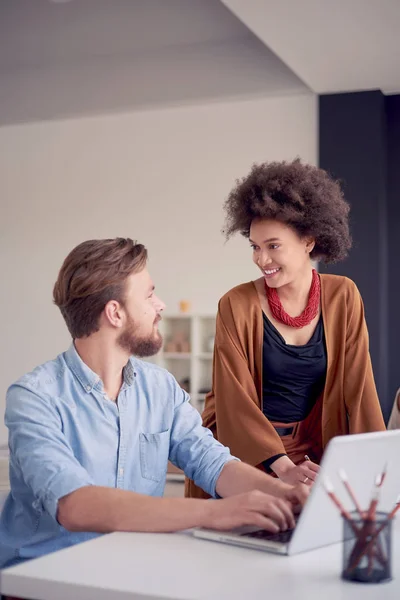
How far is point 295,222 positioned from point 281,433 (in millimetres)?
696

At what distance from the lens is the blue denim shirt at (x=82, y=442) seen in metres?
1.58

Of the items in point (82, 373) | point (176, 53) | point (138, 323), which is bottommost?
point (82, 373)

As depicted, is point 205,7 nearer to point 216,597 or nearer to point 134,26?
point 134,26

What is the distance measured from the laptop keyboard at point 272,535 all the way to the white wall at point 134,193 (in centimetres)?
538

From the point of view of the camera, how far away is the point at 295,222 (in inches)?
107

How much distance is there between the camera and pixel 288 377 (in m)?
2.59

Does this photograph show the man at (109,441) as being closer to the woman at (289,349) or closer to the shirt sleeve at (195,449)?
the shirt sleeve at (195,449)

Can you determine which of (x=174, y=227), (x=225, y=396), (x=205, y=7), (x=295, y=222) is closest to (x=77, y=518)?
(x=225, y=396)

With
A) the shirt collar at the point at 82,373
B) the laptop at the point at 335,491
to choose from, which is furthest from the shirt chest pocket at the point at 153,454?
the laptop at the point at 335,491

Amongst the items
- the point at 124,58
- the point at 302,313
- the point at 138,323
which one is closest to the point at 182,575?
the point at 138,323

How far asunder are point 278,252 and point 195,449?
94cm

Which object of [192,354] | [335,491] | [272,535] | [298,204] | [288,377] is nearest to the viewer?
[335,491]

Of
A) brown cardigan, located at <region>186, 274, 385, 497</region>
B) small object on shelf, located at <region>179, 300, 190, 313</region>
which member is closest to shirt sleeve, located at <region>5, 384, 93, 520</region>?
brown cardigan, located at <region>186, 274, 385, 497</region>

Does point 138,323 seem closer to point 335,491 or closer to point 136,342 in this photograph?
point 136,342
